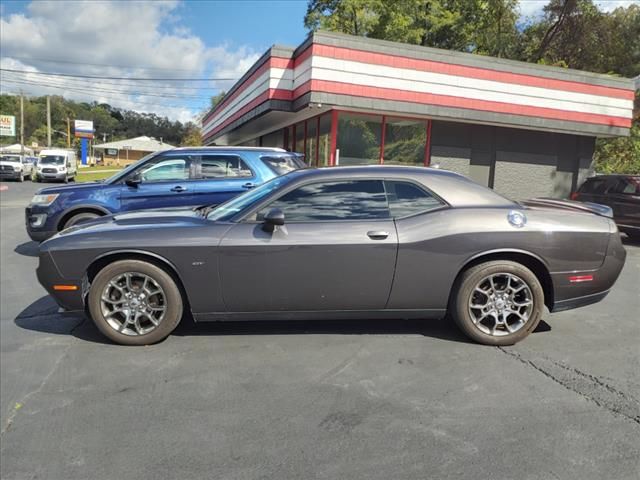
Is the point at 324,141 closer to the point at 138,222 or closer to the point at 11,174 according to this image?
the point at 138,222

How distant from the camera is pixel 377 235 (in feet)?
13.0

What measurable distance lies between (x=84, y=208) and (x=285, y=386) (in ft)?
17.0

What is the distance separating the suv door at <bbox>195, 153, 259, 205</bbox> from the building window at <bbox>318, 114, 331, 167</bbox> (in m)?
5.77

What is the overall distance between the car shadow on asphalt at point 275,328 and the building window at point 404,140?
30.9 ft

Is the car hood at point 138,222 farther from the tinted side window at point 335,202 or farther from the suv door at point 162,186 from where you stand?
the suv door at point 162,186

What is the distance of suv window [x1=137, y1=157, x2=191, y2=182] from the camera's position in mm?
7289

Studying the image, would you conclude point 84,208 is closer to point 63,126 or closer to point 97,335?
point 97,335

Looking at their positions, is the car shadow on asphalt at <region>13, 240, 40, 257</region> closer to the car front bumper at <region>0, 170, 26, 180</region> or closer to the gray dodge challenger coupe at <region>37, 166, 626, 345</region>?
the gray dodge challenger coupe at <region>37, 166, 626, 345</region>

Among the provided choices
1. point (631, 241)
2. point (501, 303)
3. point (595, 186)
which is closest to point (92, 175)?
point (595, 186)

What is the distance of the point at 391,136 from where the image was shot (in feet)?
44.6

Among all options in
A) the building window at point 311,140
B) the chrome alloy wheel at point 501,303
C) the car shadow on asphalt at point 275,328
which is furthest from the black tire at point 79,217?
the building window at point 311,140

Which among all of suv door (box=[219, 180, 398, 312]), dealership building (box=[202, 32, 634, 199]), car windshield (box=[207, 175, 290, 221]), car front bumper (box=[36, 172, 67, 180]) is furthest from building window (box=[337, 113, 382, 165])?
car front bumper (box=[36, 172, 67, 180])

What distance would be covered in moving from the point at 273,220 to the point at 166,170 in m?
4.13

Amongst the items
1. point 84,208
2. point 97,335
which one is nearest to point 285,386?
point 97,335
